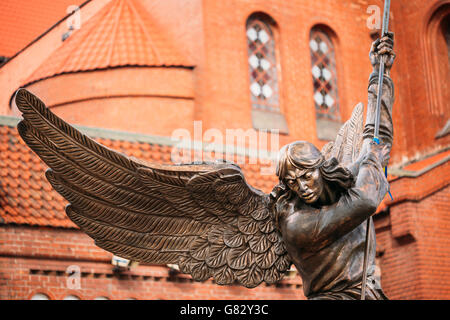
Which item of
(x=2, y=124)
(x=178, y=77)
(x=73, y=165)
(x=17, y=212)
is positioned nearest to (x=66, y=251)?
(x=17, y=212)

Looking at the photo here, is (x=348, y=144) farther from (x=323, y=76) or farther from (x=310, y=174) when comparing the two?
(x=323, y=76)

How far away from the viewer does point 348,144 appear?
5.76m

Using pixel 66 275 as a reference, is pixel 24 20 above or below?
above

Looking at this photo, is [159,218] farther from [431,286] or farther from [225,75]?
[225,75]

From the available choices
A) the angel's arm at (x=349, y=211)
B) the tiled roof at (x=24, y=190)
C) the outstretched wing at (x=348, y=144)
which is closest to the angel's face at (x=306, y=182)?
the angel's arm at (x=349, y=211)

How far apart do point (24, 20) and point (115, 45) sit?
30.5ft

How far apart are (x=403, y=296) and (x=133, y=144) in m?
6.43

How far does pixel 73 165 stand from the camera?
5.03 m

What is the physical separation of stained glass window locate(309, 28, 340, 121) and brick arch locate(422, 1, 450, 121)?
2.84m

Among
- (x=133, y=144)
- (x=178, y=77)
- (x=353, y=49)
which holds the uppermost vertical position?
(x=353, y=49)

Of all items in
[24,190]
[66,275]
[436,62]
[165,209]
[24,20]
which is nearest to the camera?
[165,209]

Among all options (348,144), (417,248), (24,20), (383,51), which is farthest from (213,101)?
(383,51)

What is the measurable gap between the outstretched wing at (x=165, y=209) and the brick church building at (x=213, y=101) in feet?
31.5
